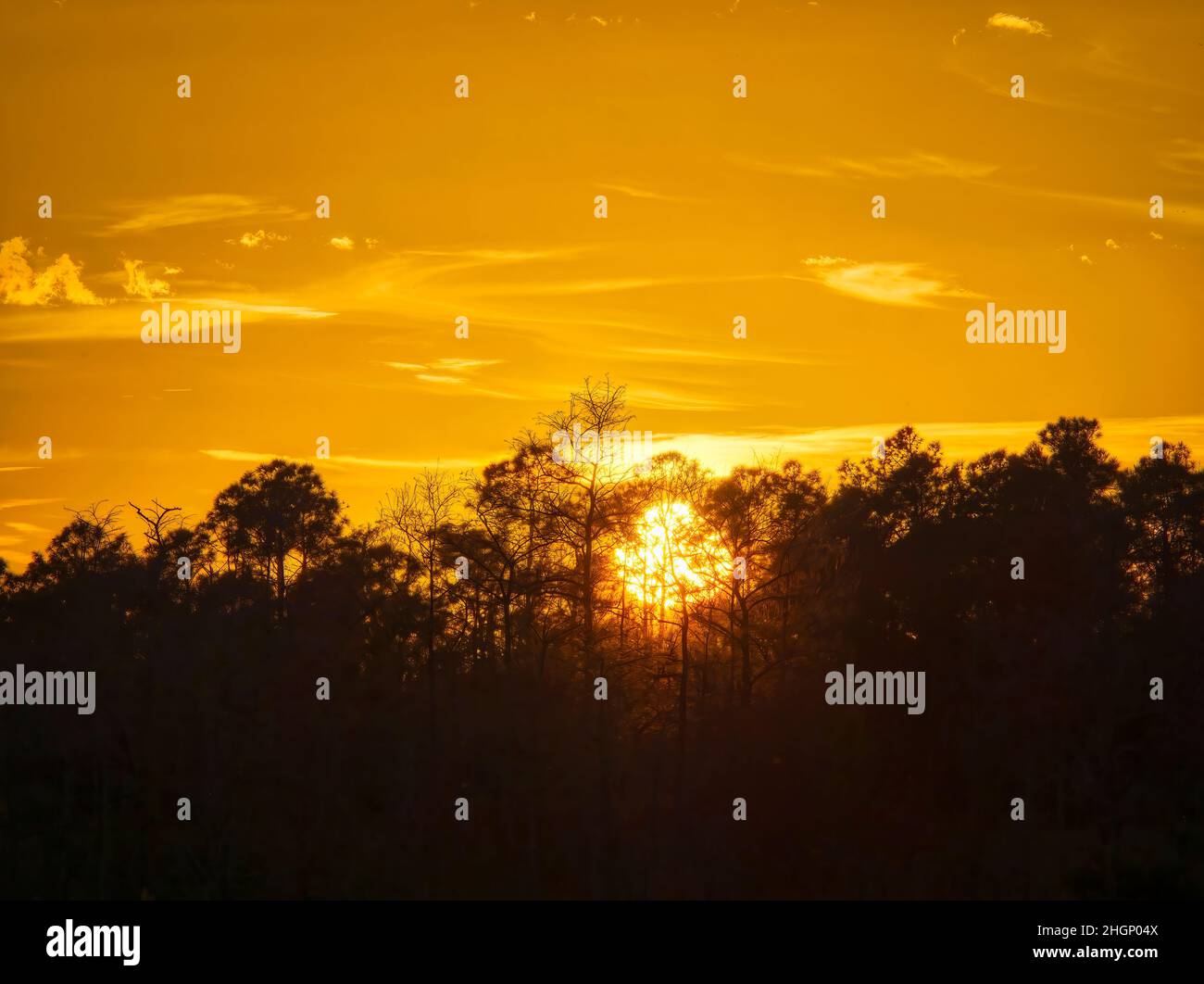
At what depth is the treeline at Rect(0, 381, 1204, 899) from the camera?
5031 centimetres

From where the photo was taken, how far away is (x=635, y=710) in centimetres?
5362

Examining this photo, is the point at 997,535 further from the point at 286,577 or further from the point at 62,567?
the point at 62,567

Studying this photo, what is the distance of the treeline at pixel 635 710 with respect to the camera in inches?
1981

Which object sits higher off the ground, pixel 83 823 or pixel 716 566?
pixel 716 566

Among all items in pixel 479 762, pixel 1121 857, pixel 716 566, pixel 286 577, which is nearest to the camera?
pixel 1121 857

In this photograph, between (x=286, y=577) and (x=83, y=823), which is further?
(x=286, y=577)

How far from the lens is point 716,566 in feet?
192

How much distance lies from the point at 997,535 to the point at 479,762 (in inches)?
916
